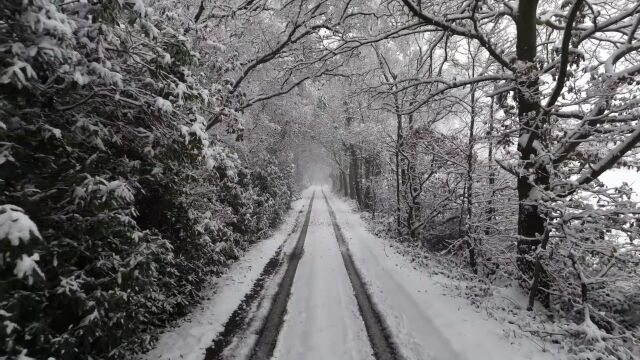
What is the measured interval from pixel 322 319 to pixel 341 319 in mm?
408

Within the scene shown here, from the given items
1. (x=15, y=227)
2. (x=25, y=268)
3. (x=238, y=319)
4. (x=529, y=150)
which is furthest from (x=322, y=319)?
(x=15, y=227)

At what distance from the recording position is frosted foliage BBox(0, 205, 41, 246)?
298cm

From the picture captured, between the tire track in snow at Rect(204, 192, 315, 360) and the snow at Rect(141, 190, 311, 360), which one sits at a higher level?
the tire track in snow at Rect(204, 192, 315, 360)

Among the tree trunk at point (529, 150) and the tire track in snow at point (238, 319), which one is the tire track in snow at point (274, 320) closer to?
the tire track in snow at point (238, 319)

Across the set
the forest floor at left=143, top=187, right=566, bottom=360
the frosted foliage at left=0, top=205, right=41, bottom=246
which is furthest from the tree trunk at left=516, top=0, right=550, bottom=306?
the frosted foliage at left=0, top=205, right=41, bottom=246

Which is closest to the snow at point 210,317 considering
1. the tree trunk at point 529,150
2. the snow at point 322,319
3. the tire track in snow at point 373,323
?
the snow at point 322,319

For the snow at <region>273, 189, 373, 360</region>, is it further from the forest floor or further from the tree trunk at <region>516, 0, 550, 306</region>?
the tree trunk at <region>516, 0, 550, 306</region>

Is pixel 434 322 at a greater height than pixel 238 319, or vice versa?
pixel 434 322

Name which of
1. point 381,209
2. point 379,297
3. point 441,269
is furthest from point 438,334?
point 381,209

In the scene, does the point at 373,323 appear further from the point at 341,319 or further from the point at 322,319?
the point at 322,319

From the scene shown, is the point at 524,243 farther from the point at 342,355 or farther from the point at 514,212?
the point at 342,355

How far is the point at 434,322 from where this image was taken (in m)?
7.57

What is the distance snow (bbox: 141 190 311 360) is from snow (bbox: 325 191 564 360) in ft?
11.6

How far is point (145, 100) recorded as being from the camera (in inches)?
199
